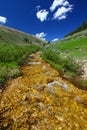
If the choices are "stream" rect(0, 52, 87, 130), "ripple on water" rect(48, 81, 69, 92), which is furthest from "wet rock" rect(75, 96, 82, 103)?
"ripple on water" rect(48, 81, 69, 92)

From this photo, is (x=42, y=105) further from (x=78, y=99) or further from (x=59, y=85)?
(x=59, y=85)

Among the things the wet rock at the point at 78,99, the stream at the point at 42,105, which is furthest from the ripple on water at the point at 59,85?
the wet rock at the point at 78,99

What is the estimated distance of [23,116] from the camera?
32.1 ft

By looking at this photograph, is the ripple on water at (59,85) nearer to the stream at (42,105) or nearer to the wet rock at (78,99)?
the stream at (42,105)

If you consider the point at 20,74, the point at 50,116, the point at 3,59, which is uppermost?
the point at 3,59

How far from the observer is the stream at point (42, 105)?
9.21 metres

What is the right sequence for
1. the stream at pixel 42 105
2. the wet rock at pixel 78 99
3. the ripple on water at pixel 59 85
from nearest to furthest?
the stream at pixel 42 105, the wet rock at pixel 78 99, the ripple on water at pixel 59 85

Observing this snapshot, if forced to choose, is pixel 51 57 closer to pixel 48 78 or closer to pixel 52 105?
pixel 48 78

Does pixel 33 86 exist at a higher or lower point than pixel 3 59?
lower

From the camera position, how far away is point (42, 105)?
11.0m

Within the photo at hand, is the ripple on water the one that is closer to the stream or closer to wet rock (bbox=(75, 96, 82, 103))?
the stream

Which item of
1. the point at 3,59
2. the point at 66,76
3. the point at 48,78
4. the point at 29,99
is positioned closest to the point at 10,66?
the point at 3,59

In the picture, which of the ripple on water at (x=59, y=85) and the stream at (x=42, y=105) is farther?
the ripple on water at (x=59, y=85)

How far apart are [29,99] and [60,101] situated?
2.05 metres
